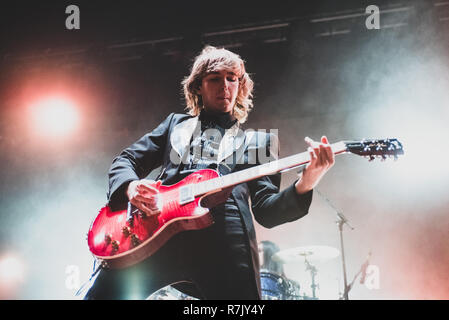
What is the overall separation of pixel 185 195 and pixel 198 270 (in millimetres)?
→ 362

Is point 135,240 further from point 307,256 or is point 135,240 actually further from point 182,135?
point 307,256

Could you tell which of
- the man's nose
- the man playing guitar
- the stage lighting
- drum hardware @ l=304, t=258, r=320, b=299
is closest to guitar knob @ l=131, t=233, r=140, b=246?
the man playing guitar

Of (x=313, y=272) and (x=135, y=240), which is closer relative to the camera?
(x=135, y=240)

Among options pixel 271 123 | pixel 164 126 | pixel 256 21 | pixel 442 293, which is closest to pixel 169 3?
pixel 256 21

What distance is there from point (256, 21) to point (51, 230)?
4276 millimetres

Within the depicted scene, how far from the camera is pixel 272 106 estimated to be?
17.5ft

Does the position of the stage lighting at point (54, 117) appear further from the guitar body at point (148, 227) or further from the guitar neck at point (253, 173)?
the guitar neck at point (253, 173)

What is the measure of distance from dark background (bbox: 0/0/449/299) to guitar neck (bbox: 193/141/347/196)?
3.20 m

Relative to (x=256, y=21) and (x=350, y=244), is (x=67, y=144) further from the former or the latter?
(x=350, y=244)

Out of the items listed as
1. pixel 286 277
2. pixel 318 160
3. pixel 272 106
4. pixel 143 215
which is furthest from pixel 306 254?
pixel 143 215

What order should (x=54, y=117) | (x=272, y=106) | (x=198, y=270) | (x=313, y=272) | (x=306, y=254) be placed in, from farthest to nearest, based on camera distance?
(x=54, y=117) < (x=272, y=106) < (x=313, y=272) < (x=306, y=254) < (x=198, y=270)
